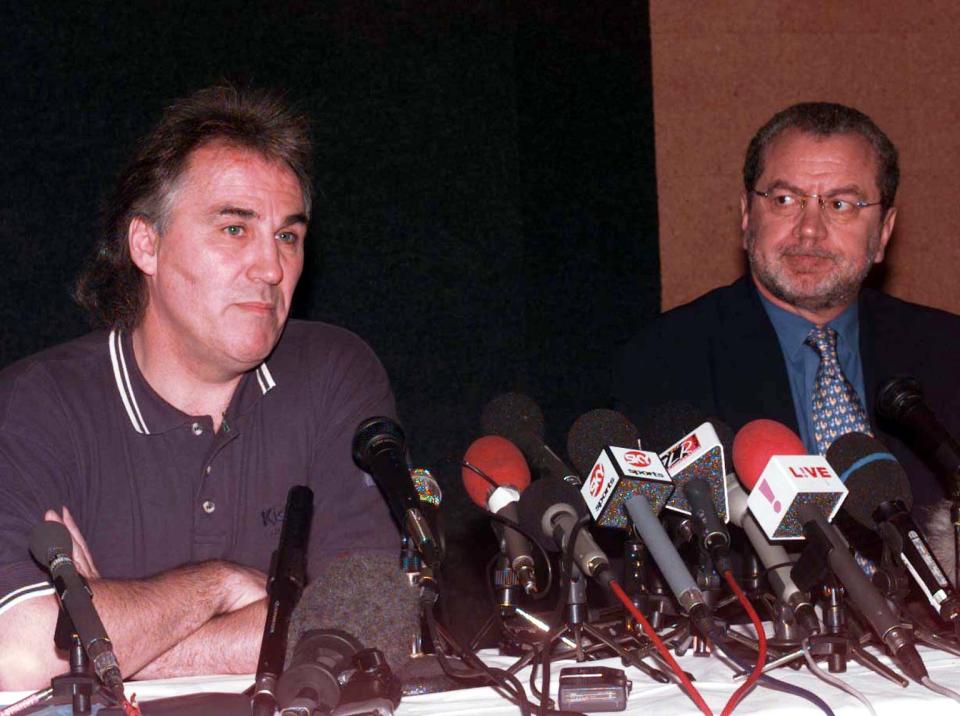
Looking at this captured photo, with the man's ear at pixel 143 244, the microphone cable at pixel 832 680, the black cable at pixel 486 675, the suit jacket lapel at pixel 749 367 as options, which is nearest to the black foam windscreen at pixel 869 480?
the microphone cable at pixel 832 680

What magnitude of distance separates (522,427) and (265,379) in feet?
2.97

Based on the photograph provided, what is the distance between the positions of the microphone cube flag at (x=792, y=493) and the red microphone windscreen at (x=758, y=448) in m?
0.04

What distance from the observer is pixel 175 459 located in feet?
7.97

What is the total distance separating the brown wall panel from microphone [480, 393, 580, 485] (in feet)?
6.94

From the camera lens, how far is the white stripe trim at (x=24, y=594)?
1.99 metres

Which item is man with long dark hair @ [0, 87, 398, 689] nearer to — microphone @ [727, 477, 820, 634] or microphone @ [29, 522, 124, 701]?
microphone @ [29, 522, 124, 701]

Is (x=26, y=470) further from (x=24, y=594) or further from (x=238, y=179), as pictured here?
(x=238, y=179)

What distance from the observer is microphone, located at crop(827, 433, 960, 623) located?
1.58 m

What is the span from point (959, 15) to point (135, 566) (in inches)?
141

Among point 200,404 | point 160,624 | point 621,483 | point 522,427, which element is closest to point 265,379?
point 200,404

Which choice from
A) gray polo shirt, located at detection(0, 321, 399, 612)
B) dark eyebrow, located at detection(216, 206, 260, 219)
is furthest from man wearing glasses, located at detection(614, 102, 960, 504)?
dark eyebrow, located at detection(216, 206, 260, 219)

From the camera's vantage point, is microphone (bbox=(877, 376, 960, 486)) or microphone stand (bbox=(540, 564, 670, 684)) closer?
microphone stand (bbox=(540, 564, 670, 684))

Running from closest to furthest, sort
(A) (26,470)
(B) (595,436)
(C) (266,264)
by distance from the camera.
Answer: (B) (595,436)
(A) (26,470)
(C) (266,264)

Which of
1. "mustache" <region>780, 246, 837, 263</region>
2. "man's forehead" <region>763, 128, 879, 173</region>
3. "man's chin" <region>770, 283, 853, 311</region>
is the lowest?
"man's chin" <region>770, 283, 853, 311</region>
